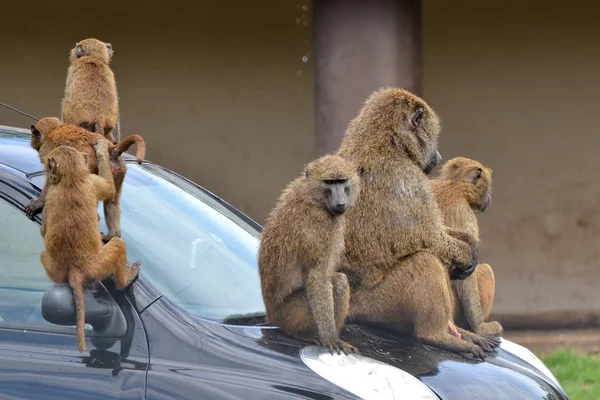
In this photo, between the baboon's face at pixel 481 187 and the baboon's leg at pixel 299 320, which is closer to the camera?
the baboon's leg at pixel 299 320

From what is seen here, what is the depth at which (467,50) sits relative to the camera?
305 inches

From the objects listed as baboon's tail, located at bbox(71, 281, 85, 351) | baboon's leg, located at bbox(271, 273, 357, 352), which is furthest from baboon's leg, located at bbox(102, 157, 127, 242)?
baboon's leg, located at bbox(271, 273, 357, 352)

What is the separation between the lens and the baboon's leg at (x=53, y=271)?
336 cm

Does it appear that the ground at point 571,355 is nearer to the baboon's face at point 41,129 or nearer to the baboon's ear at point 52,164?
the baboon's face at point 41,129

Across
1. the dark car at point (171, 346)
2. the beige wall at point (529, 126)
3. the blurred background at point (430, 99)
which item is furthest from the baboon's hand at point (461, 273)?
the beige wall at point (529, 126)

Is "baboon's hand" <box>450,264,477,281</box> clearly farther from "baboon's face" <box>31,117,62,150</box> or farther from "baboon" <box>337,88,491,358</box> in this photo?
"baboon's face" <box>31,117,62,150</box>

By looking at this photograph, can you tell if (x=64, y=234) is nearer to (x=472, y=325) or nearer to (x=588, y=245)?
(x=472, y=325)

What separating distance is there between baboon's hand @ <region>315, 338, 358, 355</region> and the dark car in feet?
0.11

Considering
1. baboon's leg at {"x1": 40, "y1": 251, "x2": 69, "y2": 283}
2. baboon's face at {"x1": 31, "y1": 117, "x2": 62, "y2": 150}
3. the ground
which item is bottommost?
the ground

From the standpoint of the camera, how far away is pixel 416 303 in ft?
12.7

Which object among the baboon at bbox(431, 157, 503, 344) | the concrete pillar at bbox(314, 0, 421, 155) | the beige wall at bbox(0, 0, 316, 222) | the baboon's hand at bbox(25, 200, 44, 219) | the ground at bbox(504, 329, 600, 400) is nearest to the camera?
the baboon's hand at bbox(25, 200, 44, 219)

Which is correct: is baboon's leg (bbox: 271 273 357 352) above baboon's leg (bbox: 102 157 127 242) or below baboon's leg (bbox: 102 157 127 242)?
below

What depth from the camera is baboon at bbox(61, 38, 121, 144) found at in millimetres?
4039

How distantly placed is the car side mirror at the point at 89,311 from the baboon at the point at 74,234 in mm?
51
